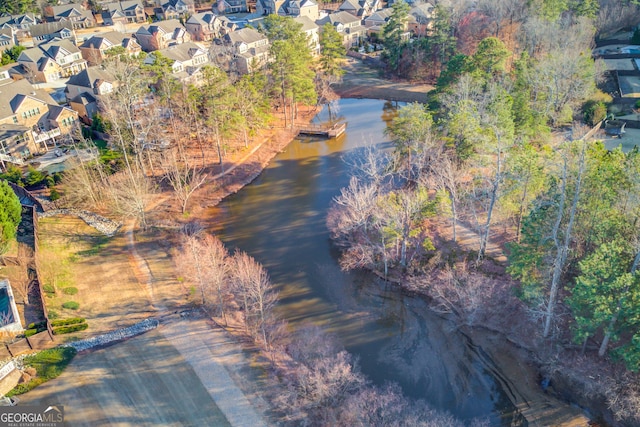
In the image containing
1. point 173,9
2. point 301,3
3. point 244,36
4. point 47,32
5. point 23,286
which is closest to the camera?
point 23,286

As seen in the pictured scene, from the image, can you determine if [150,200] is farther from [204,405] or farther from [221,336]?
[204,405]

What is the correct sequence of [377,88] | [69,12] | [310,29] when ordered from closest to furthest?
[377,88], [310,29], [69,12]

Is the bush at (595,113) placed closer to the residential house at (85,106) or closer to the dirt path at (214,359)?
the dirt path at (214,359)

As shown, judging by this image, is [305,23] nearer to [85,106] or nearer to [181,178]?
[85,106]

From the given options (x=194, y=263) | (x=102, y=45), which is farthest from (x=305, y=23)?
(x=194, y=263)

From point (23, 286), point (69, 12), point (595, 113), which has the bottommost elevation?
point (23, 286)

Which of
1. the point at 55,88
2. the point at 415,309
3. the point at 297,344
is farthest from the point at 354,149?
the point at 55,88
